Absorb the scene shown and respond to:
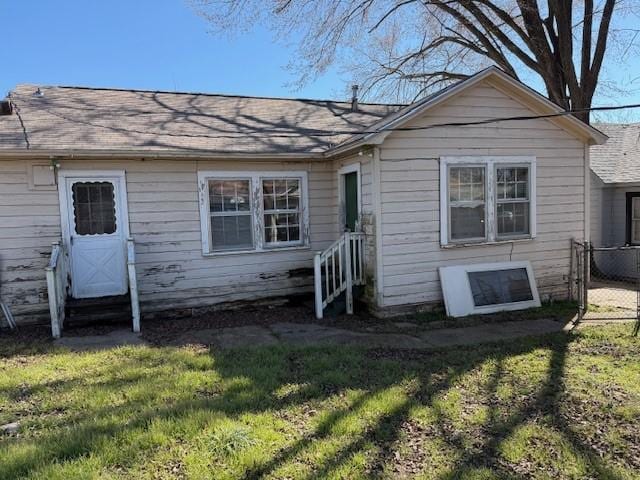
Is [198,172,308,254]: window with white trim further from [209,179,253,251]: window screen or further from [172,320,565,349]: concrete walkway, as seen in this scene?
[172,320,565,349]: concrete walkway

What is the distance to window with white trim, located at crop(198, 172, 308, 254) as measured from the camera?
8117mm

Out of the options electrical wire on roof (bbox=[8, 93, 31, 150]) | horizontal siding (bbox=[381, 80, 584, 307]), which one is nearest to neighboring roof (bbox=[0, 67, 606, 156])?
electrical wire on roof (bbox=[8, 93, 31, 150])

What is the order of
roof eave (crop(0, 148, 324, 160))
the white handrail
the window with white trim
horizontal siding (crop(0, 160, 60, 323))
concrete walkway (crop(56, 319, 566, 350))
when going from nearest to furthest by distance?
concrete walkway (crop(56, 319, 566, 350)), roof eave (crop(0, 148, 324, 160)), the white handrail, horizontal siding (crop(0, 160, 60, 323)), the window with white trim

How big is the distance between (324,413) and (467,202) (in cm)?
523

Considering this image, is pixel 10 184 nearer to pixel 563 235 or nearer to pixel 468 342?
pixel 468 342

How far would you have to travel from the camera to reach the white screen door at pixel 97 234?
743 centimetres

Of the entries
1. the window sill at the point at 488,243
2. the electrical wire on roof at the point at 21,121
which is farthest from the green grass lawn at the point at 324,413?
the electrical wire on roof at the point at 21,121

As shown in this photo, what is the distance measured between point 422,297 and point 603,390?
143 inches

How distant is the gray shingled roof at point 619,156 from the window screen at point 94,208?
11.8 metres

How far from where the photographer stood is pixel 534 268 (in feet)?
28.1

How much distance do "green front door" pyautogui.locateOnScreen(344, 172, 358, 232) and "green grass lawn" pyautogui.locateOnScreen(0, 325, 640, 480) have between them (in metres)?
3.14

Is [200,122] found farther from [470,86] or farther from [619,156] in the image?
[619,156]

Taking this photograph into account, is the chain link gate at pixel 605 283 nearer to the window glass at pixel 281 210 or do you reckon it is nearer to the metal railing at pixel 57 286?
the window glass at pixel 281 210

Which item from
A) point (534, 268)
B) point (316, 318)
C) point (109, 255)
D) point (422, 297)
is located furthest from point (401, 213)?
point (109, 255)
